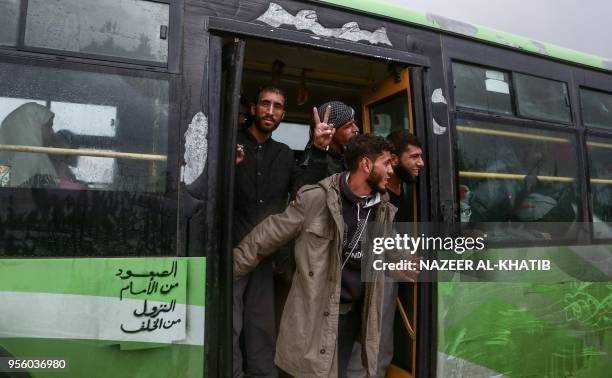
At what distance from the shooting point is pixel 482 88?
281cm

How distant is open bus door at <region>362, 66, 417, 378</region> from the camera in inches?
103

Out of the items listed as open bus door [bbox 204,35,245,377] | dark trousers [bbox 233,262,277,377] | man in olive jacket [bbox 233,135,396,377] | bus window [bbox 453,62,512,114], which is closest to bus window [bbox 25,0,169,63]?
open bus door [bbox 204,35,245,377]

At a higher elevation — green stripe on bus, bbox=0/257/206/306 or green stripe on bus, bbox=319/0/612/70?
green stripe on bus, bbox=319/0/612/70

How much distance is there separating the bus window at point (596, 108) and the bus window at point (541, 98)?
0.19 m

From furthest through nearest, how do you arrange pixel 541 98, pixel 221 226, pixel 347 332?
pixel 541 98 < pixel 347 332 < pixel 221 226

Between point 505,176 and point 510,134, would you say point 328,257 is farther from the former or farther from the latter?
point 510,134

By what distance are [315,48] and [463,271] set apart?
158 centimetres

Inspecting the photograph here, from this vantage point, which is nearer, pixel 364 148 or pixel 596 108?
pixel 364 148

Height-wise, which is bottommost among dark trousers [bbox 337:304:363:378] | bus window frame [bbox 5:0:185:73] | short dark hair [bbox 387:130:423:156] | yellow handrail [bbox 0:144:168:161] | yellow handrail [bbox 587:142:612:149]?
dark trousers [bbox 337:304:363:378]

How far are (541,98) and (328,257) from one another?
194cm

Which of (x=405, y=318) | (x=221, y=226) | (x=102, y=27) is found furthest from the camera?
(x=405, y=318)

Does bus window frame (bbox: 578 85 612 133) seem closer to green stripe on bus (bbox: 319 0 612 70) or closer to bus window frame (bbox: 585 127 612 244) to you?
bus window frame (bbox: 585 127 612 244)

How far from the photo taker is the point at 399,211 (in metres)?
2.79

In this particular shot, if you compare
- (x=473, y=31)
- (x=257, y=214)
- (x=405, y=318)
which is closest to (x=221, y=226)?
(x=257, y=214)
